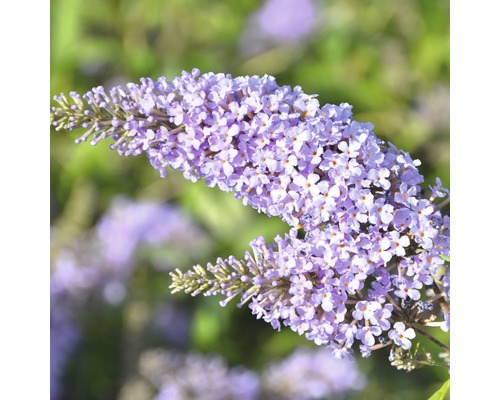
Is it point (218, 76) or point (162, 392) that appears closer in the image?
point (218, 76)

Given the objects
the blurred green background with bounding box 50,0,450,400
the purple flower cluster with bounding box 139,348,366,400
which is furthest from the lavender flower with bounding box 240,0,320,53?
the purple flower cluster with bounding box 139,348,366,400

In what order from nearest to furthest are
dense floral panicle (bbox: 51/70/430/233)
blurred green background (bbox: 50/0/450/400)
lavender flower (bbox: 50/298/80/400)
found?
1. dense floral panicle (bbox: 51/70/430/233)
2. blurred green background (bbox: 50/0/450/400)
3. lavender flower (bbox: 50/298/80/400)

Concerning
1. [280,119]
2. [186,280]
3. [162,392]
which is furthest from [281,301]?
[162,392]

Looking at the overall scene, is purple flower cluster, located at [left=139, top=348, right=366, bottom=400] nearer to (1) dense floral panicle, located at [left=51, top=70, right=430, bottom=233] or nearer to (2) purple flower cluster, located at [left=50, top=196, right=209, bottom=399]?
(2) purple flower cluster, located at [left=50, top=196, right=209, bottom=399]

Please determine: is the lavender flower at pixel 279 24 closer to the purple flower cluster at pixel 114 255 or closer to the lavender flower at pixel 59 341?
the purple flower cluster at pixel 114 255

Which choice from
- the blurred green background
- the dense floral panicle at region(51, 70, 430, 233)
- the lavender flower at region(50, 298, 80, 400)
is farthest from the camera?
the lavender flower at region(50, 298, 80, 400)

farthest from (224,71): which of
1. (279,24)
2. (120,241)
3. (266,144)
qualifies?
(266,144)
